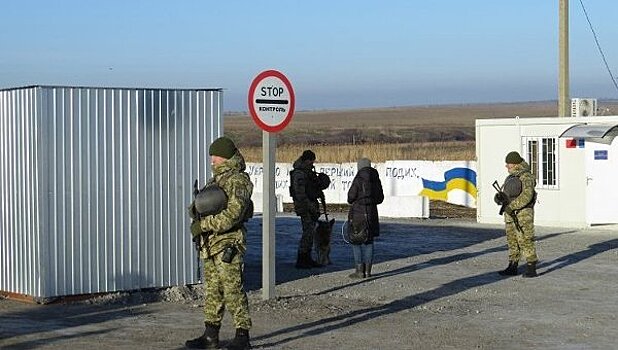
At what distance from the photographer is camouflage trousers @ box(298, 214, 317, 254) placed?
54.2 feet

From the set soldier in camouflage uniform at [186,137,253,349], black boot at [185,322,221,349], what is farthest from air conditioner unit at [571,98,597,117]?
black boot at [185,322,221,349]

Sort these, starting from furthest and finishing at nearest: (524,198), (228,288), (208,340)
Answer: (524,198), (208,340), (228,288)

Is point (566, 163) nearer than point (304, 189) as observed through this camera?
No

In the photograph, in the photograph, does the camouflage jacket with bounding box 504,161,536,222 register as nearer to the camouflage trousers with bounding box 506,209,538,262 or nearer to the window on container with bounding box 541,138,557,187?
the camouflage trousers with bounding box 506,209,538,262

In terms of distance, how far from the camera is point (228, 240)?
9.59m

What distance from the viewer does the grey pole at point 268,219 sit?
12828 millimetres

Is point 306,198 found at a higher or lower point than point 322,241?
higher

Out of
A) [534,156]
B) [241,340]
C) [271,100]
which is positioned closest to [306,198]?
[271,100]

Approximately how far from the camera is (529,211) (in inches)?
609

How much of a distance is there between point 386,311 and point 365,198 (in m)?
3.07

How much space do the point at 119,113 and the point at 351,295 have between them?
141 inches

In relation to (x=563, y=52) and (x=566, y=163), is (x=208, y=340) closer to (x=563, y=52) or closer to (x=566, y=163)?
(x=566, y=163)

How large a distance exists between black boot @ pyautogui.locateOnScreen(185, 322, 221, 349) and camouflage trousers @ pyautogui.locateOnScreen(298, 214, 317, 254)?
666 cm

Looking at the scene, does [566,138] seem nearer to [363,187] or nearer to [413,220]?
[413,220]
